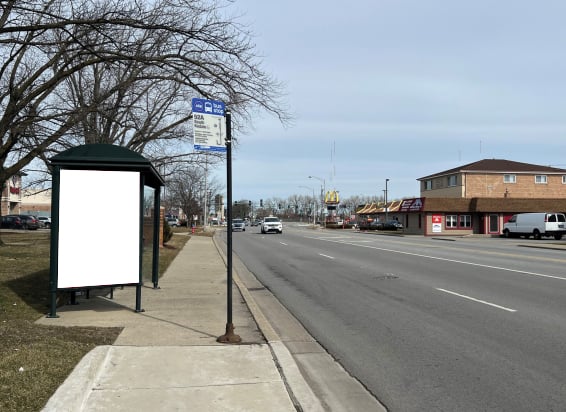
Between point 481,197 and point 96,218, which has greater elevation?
point 481,197

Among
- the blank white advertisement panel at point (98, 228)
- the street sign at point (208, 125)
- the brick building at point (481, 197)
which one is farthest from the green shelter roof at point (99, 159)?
the brick building at point (481, 197)

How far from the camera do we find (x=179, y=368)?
5609 mm

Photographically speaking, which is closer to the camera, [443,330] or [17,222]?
[443,330]

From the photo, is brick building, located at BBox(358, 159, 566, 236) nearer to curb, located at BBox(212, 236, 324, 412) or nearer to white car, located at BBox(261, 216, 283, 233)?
white car, located at BBox(261, 216, 283, 233)

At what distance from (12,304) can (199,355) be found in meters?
4.76

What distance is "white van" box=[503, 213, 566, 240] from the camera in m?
43.6

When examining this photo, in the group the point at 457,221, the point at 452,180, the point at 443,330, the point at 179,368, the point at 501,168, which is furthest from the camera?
the point at 452,180

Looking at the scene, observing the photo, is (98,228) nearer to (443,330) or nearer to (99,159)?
(99,159)

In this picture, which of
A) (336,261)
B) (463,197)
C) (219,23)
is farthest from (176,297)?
(463,197)

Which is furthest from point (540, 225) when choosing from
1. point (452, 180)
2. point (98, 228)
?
point (98, 228)

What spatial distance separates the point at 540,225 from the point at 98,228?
142ft

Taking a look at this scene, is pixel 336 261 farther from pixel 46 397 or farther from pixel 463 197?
pixel 463 197

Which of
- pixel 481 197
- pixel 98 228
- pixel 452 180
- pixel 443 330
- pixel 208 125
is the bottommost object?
pixel 443 330

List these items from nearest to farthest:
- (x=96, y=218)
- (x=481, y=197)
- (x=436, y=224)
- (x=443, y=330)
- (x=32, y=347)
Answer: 1. (x=32, y=347)
2. (x=443, y=330)
3. (x=96, y=218)
4. (x=436, y=224)
5. (x=481, y=197)
